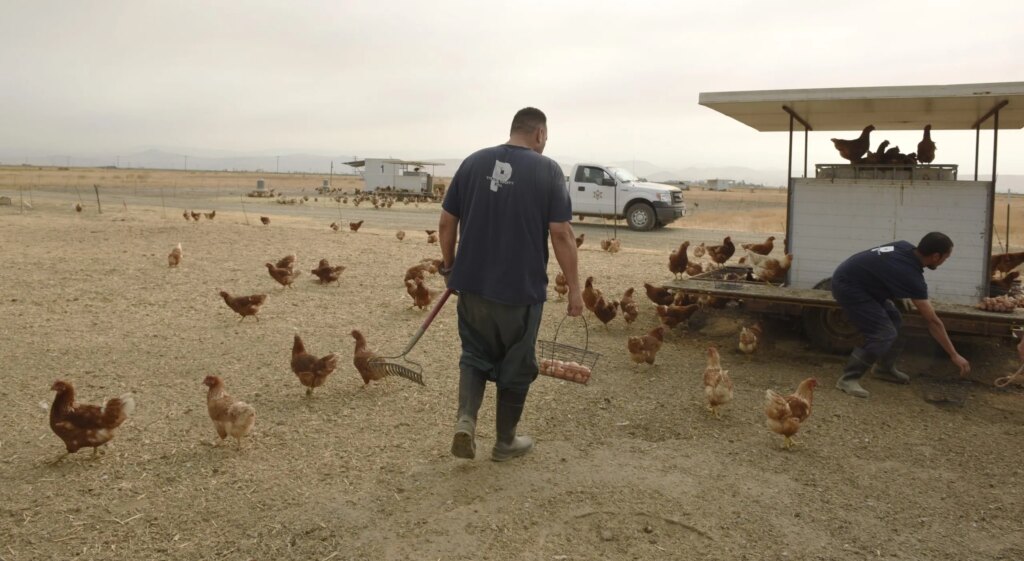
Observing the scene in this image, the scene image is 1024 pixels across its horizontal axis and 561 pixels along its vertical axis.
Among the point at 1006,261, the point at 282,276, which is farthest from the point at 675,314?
the point at 282,276

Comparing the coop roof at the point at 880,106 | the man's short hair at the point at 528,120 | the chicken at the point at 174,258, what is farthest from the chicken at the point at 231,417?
the chicken at the point at 174,258

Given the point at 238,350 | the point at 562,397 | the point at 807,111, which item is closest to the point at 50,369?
the point at 238,350

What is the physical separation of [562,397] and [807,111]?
5.10m

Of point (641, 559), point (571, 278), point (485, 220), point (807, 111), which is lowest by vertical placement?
point (641, 559)

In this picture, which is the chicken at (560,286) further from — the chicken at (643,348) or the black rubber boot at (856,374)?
the black rubber boot at (856,374)

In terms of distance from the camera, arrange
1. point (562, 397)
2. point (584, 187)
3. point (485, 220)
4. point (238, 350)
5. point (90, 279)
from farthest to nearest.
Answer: point (584, 187) → point (90, 279) → point (238, 350) → point (562, 397) → point (485, 220)

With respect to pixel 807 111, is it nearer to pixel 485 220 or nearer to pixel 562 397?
pixel 562 397

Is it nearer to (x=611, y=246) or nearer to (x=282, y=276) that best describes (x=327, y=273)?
(x=282, y=276)

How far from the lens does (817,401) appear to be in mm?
6160

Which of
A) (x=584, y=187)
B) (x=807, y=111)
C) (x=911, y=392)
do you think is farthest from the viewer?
(x=584, y=187)

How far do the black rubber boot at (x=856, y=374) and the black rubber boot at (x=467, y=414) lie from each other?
3749mm

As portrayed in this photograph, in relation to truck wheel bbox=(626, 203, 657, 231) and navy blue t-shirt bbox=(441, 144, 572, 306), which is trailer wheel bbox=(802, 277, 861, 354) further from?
truck wheel bbox=(626, 203, 657, 231)

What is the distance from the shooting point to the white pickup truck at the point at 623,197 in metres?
23.7

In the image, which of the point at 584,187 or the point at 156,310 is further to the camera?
the point at 584,187
